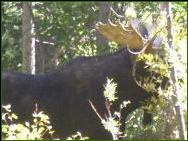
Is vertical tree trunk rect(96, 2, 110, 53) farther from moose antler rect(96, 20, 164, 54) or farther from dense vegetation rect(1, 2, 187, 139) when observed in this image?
moose antler rect(96, 20, 164, 54)

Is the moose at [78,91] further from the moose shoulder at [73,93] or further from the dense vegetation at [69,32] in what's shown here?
the dense vegetation at [69,32]

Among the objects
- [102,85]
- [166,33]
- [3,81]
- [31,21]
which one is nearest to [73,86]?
[102,85]

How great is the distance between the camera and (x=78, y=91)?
8.11 m

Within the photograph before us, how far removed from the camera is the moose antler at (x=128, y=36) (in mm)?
7609

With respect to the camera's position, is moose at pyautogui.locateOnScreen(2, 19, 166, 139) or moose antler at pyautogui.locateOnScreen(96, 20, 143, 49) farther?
moose at pyautogui.locateOnScreen(2, 19, 166, 139)

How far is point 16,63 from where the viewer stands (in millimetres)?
13086

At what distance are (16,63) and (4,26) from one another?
906mm

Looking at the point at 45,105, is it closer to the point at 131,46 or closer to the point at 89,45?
the point at 131,46

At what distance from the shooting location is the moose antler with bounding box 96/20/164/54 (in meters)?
7.61

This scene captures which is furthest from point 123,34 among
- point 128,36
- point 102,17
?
point 102,17

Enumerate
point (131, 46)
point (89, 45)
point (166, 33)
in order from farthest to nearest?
point (89, 45) → point (131, 46) → point (166, 33)

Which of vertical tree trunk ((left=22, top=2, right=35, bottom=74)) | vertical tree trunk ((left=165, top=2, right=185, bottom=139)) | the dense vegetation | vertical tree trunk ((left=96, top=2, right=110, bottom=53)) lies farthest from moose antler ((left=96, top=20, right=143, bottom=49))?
vertical tree trunk ((left=22, top=2, right=35, bottom=74))

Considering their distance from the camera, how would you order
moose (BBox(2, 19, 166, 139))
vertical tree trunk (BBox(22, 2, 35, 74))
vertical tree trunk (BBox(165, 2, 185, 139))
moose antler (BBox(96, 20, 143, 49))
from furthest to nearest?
1. vertical tree trunk (BBox(22, 2, 35, 74))
2. moose (BBox(2, 19, 166, 139))
3. moose antler (BBox(96, 20, 143, 49))
4. vertical tree trunk (BBox(165, 2, 185, 139))

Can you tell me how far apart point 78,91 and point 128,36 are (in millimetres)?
1052
